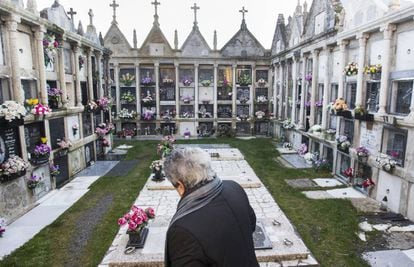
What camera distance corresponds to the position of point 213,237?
2592mm

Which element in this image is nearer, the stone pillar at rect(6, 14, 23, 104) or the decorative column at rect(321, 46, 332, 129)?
the stone pillar at rect(6, 14, 23, 104)

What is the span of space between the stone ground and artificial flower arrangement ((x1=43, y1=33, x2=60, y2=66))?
7.46m

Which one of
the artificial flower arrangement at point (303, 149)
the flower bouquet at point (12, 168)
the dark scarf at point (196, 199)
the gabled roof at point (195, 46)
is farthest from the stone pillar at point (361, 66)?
the gabled roof at point (195, 46)

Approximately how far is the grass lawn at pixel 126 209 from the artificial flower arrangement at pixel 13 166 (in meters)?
2.22

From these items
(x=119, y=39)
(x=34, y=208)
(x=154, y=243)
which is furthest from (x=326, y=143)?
(x=119, y=39)

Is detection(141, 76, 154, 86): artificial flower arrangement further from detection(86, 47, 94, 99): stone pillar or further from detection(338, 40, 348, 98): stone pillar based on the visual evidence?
detection(338, 40, 348, 98): stone pillar

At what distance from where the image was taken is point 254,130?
97.8ft

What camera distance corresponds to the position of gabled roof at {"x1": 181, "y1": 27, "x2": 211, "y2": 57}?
2864 cm

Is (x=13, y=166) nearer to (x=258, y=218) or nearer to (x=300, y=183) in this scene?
(x=258, y=218)

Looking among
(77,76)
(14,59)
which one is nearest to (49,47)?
(14,59)

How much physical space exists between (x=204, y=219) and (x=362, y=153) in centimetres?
1187

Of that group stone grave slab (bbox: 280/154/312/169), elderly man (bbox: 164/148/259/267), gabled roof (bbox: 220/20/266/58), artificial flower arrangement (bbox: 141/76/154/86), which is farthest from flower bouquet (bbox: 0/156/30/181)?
gabled roof (bbox: 220/20/266/58)

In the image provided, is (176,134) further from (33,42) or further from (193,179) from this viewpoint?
(193,179)

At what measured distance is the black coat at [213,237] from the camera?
99.8 inches
